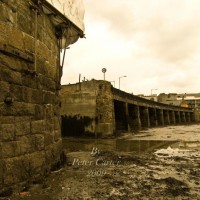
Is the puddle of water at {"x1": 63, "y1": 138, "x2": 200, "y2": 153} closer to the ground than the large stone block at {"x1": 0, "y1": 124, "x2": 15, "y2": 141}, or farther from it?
closer to the ground

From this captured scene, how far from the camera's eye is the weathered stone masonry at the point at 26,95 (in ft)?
14.2

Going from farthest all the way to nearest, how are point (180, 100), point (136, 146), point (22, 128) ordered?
point (180, 100)
point (136, 146)
point (22, 128)

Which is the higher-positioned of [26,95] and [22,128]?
[26,95]

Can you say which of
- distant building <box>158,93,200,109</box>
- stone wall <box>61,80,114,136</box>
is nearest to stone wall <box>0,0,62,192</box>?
stone wall <box>61,80,114,136</box>

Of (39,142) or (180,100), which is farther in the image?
(180,100)

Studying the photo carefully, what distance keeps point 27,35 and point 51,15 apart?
1.24 metres

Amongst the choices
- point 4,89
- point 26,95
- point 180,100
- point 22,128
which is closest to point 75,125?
point 26,95

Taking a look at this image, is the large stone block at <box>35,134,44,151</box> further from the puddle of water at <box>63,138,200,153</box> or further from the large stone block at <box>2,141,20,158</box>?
the puddle of water at <box>63,138,200,153</box>

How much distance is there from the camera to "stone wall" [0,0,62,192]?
170 inches

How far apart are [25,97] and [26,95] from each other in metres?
0.05

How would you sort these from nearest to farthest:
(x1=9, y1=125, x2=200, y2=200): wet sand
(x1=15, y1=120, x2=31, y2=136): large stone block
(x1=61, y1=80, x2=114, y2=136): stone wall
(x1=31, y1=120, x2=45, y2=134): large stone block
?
1. (x1=9, y1=125, x2=200, y2=200): wet sand
2. (x1=15, y1=120, x2=31, y2=136): large stone block
3. (x1=31, y1=120, x2=45, y2=134): large stone block
4. (x1=61, y1=80, x2=114, y2=136): stone wall

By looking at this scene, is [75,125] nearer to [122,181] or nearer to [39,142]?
[39,142]

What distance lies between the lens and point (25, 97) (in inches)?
191

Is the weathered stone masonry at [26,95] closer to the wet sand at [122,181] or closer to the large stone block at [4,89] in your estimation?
the large stone block at [4,89]
